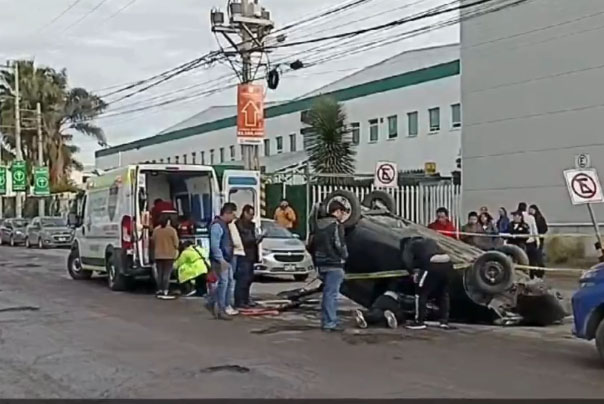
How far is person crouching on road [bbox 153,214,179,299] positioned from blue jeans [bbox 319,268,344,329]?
5.63m

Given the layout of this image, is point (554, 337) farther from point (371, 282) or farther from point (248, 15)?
point (248, 15)

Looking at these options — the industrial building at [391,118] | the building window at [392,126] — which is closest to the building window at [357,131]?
the industrial building at [391,118]

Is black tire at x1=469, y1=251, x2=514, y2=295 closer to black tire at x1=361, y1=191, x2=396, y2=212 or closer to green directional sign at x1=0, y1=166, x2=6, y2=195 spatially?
black tire at x1=361, y1=191, x2=396, y2=212

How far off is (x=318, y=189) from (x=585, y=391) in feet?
82.8

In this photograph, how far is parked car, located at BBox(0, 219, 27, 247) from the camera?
49.1m

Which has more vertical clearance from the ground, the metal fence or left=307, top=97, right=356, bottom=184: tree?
left=307, top=97, right=356, bottom=184: tree

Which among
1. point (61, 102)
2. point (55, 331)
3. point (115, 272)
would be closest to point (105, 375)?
point (55, 331)

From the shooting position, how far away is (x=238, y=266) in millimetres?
16297

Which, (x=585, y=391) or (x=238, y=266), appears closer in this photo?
(x=585, y=391)

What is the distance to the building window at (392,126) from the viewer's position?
47.9 meters

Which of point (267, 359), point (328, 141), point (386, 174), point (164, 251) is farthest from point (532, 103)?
point (267, 359)

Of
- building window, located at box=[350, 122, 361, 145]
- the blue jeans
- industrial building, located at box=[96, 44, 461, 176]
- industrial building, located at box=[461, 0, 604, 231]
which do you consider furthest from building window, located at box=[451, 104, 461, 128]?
the blue jeans

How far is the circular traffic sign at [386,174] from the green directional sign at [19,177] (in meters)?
41.3

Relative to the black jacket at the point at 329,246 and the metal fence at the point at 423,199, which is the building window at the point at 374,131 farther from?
the black jacket at the point at 329,246
